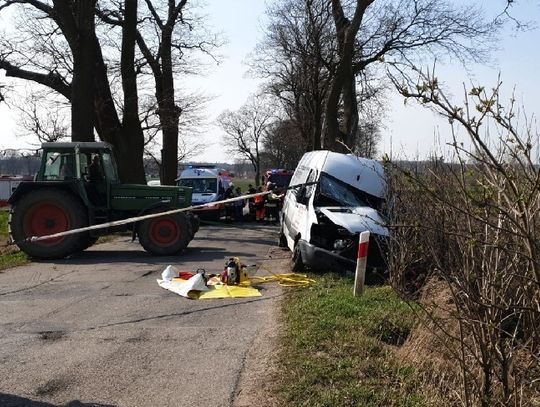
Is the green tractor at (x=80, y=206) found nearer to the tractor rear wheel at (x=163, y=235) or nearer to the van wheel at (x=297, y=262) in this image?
the tractor rear wheel at (x=163, y=235)

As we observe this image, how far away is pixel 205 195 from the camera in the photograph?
28.0 meters

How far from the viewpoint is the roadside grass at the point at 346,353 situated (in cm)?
480

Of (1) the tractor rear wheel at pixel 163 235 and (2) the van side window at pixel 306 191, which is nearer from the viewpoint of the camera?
(2) the van side window at pixel 306 191

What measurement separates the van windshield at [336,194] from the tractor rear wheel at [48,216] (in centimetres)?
565

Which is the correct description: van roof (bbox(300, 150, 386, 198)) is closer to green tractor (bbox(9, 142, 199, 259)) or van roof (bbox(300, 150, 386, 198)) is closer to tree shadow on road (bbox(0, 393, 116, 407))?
green tractor (bbox(9, 142, 199, 259))

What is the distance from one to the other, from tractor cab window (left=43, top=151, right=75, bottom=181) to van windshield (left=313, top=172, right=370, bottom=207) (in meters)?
6.19

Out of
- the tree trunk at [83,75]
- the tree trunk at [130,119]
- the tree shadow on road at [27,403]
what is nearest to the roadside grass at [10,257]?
the tree trunk at [83,75]

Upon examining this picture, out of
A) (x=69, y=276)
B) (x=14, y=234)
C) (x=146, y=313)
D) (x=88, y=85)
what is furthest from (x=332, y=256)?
(x=88, y=85)

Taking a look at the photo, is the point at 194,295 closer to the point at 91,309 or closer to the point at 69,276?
the point at 91,309

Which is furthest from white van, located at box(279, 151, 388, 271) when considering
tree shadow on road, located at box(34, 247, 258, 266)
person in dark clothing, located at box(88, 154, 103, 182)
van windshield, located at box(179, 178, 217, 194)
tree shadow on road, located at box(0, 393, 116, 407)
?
van windshield, located at box(179, 178, 217, 194)

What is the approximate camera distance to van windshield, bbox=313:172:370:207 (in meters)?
11.6

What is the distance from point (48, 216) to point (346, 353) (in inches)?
400

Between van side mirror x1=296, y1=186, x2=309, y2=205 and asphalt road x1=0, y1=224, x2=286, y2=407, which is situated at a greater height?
van side mirror x1=296, y1=186, x2=309, y2=205

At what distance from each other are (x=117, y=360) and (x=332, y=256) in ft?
16.4
